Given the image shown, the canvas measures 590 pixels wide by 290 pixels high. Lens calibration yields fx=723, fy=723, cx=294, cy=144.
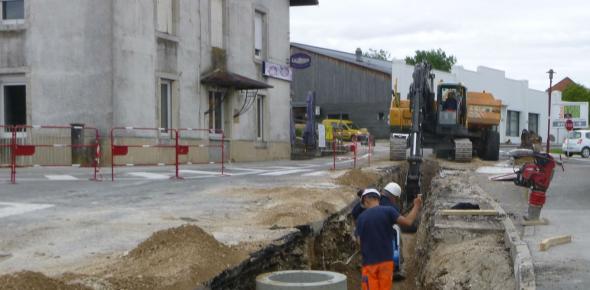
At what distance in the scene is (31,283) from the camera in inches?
216

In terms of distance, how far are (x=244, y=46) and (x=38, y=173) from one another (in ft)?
37.3

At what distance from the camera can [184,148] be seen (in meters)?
17.7

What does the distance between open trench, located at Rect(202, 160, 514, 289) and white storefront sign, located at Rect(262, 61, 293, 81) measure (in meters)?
15.5

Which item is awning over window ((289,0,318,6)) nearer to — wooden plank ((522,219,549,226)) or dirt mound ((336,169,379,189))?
dirt mound ((336,169,379,189))

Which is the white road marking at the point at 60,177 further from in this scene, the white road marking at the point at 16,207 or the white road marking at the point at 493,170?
the white road marking at the point at 493,170

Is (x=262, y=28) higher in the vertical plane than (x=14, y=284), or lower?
higher

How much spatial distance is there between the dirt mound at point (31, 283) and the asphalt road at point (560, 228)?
4.59 metres

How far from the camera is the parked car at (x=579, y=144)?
40594 mm

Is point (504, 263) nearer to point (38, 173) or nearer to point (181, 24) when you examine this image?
point (38, 173)

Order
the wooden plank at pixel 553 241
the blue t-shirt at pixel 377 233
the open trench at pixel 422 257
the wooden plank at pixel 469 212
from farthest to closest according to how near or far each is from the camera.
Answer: the wooden plank at pixel 469 212
the wooden plank at pixel 553 241
the open trench at pixel 422 257
the blue t-shirt at pixel 377 233

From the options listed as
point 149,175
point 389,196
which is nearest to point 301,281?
point 389,196

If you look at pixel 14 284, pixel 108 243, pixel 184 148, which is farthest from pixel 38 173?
pixel 14 284

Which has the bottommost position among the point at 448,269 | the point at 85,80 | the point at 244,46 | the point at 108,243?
the point at 448,269

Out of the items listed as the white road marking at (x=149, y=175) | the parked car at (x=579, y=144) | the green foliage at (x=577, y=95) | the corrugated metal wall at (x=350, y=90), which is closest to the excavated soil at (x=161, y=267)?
the white road marking at (x=149, y=175)
